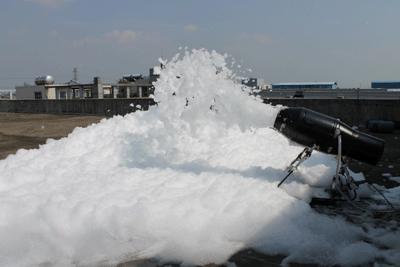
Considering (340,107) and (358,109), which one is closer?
(358,109)

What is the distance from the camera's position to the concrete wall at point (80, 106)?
17.0 m

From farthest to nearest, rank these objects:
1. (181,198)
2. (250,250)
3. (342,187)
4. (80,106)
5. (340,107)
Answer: (80,106) → (340,107) → (342,187) → (181,198) → (250,250)

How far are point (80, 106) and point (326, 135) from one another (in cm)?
1805

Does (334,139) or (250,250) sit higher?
(334,139)

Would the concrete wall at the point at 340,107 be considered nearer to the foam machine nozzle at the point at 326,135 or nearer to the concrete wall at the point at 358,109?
the concrete wall at the point at 358,109

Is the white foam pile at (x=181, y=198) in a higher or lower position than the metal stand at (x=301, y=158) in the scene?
lower

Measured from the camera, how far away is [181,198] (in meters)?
4.48

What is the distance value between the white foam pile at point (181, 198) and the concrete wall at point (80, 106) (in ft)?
27.6

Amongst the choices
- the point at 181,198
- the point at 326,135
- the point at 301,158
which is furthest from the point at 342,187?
the point at 181,198

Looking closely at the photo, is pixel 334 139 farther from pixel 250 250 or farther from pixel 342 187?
pixel 250 250

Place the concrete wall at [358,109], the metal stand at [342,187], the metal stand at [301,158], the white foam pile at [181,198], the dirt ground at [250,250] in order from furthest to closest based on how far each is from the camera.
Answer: the concrete wall at [358,109] → the metal stand at [301,158] → the metal stand at [342,187] → the white foam pile at [181,198] → the dirt ground at [250,250]

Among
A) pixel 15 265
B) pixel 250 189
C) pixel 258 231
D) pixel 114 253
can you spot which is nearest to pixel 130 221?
pixel 114 253

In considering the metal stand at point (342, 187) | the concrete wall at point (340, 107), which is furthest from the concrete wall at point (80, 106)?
the metal stand at point (342, 187)

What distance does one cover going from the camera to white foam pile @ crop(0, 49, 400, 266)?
3410 mm
